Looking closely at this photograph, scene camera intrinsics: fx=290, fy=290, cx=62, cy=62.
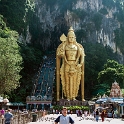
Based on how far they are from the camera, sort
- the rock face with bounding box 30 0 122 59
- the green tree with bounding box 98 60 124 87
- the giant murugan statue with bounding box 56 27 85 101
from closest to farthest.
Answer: the giant murugan statue with bounding box 56 27 85 101 < the green tree with bounding box 98 60 124 87 < the rock face with bounding box 30 0 122 59

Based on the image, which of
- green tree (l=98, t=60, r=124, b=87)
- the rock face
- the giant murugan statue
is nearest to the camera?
the giant murugan statue

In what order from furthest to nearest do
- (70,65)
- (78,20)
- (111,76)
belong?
(78,20) → (111,76) → (70,65)

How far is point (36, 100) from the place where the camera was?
3291cm

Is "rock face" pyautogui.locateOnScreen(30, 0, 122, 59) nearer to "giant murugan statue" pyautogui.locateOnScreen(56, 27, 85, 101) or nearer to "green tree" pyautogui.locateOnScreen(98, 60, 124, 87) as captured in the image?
"green tree" pyautogui.locateOnScreen(98, 60, 124, 87)

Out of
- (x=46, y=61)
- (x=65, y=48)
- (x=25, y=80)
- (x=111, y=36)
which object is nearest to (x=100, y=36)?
(x=111, y=36)

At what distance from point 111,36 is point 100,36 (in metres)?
2.41

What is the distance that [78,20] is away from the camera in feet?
192

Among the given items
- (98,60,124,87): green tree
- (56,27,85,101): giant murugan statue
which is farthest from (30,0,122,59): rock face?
(56,27,85,101): giant murugan statue

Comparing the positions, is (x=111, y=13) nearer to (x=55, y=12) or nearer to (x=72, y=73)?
(x=55, y=12)

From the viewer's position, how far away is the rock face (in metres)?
57.5

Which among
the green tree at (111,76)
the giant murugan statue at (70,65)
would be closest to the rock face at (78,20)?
the green tree at (111,76)

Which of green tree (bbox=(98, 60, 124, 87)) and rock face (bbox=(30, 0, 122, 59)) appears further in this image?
rock face (bbox=(30, 0, 122, 59))

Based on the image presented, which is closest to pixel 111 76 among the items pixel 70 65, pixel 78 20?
pixel 70 65

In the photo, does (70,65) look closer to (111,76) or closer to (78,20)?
(111,76)
